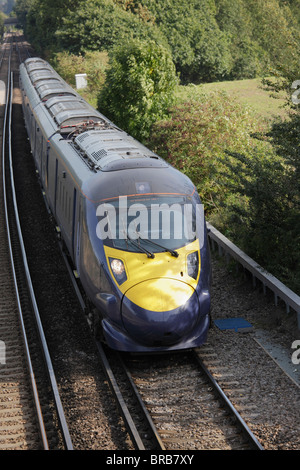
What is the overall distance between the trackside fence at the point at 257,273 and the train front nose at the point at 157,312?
2.37 m

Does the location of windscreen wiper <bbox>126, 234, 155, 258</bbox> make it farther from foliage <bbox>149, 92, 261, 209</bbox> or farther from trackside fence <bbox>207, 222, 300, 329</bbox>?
foliage <bbox>149, 92, 261, 209</bbox>

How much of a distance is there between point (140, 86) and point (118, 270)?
16.8m

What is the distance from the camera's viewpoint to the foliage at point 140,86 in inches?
988

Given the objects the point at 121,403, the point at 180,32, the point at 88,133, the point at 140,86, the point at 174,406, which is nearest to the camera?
the point at 121,403

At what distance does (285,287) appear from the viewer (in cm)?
1172

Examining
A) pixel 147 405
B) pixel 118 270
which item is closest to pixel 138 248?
pixel 118 270

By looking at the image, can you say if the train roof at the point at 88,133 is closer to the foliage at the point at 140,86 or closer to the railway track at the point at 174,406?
the foliage at the point at 140,86

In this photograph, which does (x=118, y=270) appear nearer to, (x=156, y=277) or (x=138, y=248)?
(x=138, y=248)

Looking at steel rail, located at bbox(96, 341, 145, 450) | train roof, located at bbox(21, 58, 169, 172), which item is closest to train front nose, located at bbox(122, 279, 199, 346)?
steel rail, located at bbox(96, 341, 145, 450)

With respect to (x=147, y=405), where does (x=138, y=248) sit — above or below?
above

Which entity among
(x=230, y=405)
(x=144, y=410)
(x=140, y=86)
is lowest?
(x=144, y=410)

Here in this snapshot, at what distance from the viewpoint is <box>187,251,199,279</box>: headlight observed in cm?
1028

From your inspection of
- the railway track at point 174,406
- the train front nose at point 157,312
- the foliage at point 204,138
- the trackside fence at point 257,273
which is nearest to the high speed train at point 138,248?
the train front nose at point 157,312

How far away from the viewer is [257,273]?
1264 centimetres
